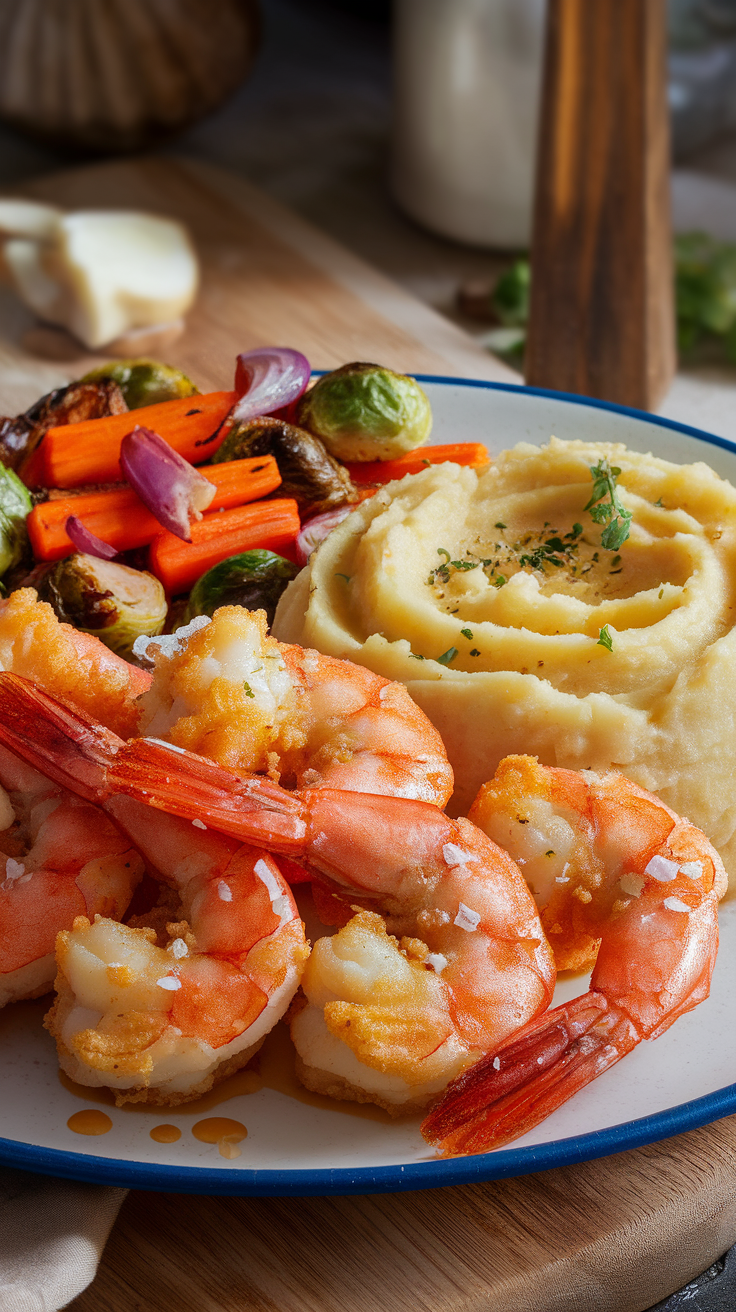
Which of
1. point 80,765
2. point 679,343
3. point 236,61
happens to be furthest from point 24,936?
point 236,61

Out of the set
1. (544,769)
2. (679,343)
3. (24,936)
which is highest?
(544,769)

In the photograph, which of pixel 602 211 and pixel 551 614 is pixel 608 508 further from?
pixel 602 211

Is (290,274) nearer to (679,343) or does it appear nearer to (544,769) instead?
(679,343)

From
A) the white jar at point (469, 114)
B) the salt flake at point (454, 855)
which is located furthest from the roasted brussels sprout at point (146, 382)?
the white jar at point (469, 114)

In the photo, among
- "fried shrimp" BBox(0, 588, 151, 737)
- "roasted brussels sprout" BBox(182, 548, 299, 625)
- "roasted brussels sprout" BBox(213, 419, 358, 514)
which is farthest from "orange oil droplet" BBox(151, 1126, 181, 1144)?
"roasted brussels sprout" BBox(213, 419, 358, 514)

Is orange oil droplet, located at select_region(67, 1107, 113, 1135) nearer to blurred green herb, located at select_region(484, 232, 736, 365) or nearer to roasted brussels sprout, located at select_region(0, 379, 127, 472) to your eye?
roasted brussels sprout, located at select_region(0, 379, 127, 472)

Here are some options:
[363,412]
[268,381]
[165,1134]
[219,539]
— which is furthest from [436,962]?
[268,381]
